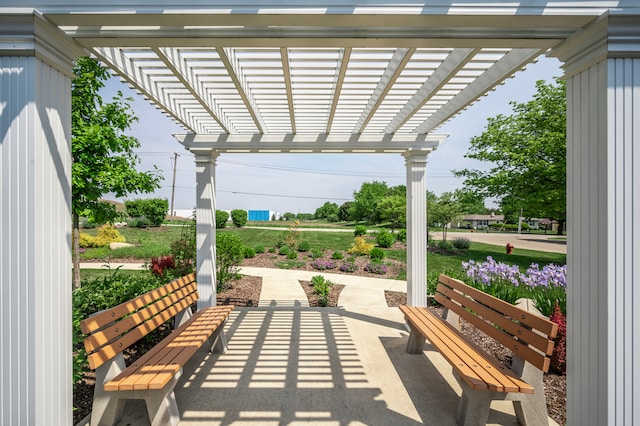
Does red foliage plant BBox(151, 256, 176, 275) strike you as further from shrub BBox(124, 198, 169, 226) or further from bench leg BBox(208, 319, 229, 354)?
shrub BBox(124, 198, 169, 226)

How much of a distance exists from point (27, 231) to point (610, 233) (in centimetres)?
379

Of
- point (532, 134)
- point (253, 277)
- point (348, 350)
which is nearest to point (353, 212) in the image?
point (532, 134)

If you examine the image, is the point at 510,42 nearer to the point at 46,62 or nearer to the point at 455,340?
the point at 455,340

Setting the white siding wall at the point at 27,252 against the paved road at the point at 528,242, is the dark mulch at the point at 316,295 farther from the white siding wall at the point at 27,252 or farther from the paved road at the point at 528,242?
the paved road at the point at 528,242

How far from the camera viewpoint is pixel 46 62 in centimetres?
217

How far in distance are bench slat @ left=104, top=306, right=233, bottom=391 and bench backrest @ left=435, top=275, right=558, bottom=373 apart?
9.88ft

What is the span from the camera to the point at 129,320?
126 inches

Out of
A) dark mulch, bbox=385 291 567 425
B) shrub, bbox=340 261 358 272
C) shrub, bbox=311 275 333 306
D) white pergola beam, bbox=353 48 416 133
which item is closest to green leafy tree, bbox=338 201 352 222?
shrub, bbox=340 261 358 272

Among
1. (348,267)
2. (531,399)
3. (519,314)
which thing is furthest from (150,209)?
(531,399)

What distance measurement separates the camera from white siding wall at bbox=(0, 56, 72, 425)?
203 cm

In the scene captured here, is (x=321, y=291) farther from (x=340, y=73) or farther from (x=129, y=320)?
(x=340, y=73)

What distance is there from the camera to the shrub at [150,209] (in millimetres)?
21094

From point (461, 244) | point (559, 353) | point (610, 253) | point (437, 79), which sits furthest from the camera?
point (461, 244)

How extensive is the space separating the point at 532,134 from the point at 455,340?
47.9 feet
